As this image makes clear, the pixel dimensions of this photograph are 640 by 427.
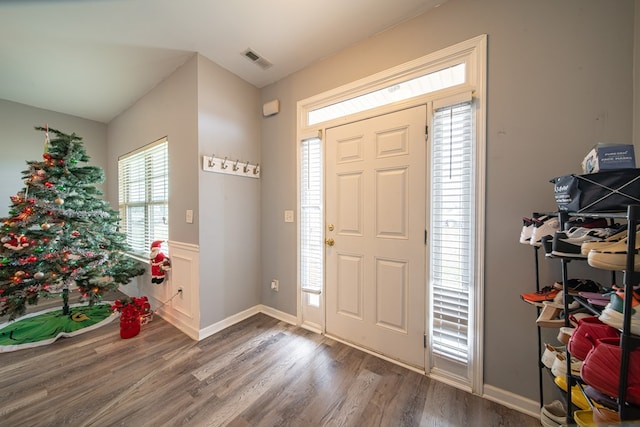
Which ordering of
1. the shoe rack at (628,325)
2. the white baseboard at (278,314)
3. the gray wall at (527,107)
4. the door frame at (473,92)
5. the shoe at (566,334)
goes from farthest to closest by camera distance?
the white baseboard at (278,314) → the door frame at (473,92) → the gray wall at (527,107) → the shoe at (566,334) → the shoe rack at (628,325)

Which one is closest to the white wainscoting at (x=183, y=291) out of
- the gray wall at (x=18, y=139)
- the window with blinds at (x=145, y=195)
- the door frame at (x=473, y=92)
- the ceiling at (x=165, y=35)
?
the window with blinds at (x=145, y=195)

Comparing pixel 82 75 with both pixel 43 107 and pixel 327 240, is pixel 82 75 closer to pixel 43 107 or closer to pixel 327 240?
pixel 43 107

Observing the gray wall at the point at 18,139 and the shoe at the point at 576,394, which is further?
the gray wall at the point at 18,139

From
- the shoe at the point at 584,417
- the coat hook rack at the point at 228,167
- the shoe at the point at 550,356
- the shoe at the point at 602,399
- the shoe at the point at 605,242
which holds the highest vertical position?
the coat hook rack at the point at 228,167

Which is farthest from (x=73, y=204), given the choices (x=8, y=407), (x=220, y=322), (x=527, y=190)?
(x=527, y=190)

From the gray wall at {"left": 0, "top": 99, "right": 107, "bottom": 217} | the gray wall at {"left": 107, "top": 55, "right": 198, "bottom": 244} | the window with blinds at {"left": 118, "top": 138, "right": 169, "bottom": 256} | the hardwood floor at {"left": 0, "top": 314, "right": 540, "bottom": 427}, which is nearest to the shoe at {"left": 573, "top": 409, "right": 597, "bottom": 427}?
the hardwood floor at {"left": 0, "top": 314, "right": 540, "bottom": 427}

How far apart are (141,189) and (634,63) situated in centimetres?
445

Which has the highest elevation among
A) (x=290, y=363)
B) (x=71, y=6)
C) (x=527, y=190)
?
(x=71, y=6)

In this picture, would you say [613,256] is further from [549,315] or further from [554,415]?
[554,415]

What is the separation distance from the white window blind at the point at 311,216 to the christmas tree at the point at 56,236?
2.27 meters

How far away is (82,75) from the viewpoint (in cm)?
249

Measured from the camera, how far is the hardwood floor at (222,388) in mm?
1322

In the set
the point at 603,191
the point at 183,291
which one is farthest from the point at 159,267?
the point at 603,191

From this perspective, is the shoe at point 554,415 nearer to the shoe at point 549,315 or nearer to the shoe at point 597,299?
the shoe at point 549,315
